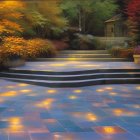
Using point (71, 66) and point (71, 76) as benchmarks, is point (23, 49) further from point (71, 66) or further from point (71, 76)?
point (71, 76)

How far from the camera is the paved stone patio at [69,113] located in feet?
17.6

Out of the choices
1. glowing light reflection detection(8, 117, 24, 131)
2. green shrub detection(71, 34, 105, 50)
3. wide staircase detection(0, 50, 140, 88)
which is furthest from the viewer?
green shrub detection(71, 34, 105, 50)

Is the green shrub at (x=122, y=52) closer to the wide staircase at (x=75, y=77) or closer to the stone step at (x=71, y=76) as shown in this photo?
the wide staircase at (x=75, y=77)

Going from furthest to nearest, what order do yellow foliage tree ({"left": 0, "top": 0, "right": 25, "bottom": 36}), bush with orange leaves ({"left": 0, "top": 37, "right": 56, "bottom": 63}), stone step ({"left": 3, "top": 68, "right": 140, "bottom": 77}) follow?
yellow foliage tree ({"left": 0, "top": 0, "right": 25, "bottom": 36}), bush with orange leaves ({"left": 0, "top": 37, "right": 56, "bottom": 63}), stone step ({"left": 3, "top": 68, "right": 140, "bottom": 77})

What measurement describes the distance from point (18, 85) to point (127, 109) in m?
4.05

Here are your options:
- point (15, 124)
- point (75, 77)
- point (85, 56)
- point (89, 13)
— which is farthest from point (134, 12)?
point (15, 124)

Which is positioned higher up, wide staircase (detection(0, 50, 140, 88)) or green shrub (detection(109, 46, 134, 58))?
green shrub (detection(109, 46, 134, 58))

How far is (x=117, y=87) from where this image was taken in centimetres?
1020

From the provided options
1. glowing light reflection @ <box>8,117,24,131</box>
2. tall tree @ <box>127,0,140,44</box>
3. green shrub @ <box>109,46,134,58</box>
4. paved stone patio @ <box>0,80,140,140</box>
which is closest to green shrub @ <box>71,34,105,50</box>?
green shrub @ <box>109,46,134,58</box>

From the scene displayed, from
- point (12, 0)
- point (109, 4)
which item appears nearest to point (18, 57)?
point (12, 0)

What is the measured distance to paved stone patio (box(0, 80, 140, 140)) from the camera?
5.36 meters

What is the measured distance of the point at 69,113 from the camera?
6.77 meters

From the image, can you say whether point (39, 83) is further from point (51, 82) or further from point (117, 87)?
point (117, 87)

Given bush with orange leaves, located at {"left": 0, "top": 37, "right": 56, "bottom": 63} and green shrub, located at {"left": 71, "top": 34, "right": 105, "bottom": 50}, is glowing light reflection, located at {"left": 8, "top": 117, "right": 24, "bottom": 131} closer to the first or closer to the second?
bush with orange leaves, located at {"left": 0, "top": 37, "right": 56, "bottom": 63}
